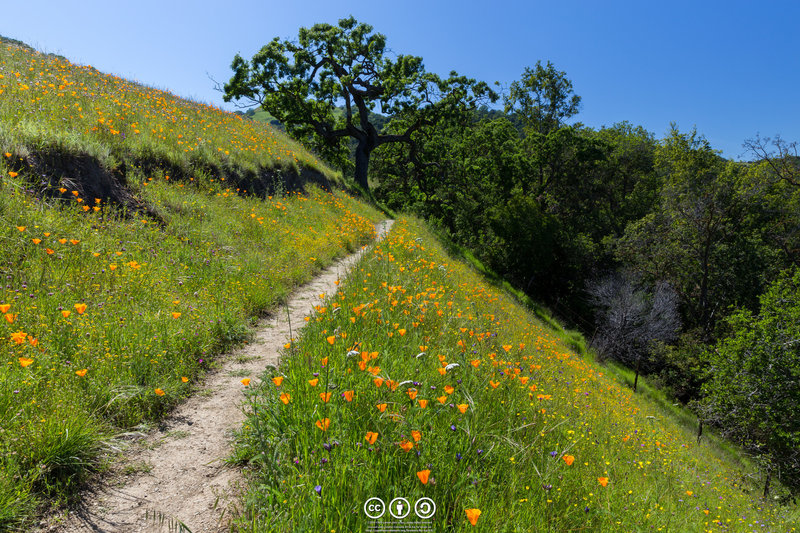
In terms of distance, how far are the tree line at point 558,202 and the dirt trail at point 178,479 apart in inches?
721

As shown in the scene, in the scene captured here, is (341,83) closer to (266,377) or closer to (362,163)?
(362,163)

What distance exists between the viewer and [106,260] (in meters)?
4.79

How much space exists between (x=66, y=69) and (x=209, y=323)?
973 centimetres

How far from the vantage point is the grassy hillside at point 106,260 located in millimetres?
2574

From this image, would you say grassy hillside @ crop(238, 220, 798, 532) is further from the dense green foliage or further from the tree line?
the dense green foliage

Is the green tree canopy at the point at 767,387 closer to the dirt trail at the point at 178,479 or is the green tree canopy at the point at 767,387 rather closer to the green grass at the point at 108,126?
the dirt trail at the point at 178,479

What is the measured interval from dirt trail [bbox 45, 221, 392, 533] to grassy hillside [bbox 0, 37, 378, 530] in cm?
19

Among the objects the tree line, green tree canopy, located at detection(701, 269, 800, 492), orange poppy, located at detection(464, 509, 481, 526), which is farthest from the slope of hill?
the tree line

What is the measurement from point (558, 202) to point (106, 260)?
36.6 m

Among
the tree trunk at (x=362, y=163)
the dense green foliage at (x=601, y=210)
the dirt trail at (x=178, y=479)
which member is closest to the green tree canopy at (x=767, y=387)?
the dense green foliage at (x=601, y=210)

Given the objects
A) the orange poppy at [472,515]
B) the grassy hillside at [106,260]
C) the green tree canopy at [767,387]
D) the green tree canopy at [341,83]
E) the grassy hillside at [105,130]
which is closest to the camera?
the orange poppy at [472,515]

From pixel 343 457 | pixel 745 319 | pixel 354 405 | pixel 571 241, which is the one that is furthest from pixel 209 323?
pixel 571 241

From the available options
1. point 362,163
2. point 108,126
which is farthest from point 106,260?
point 362,163

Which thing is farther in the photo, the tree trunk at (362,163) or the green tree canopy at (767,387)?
the tree trunk at (362,163)
